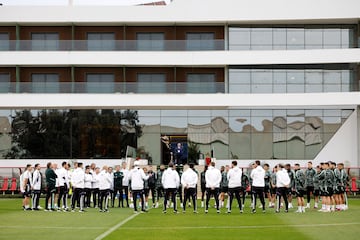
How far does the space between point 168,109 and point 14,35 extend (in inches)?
542

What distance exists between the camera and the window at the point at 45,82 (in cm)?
5312

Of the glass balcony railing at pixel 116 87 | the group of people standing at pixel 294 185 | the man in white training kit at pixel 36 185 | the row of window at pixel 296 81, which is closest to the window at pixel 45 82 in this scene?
the glass balcony railing at pixel 116 87

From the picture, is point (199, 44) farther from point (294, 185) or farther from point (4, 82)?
point (294, 185)

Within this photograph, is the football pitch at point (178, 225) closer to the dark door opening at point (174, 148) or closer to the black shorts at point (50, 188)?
the black shorts at point (50, 188)

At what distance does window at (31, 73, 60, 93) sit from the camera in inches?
2092

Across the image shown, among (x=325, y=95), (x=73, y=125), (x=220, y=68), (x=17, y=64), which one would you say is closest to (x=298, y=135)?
(x=325, y=95)

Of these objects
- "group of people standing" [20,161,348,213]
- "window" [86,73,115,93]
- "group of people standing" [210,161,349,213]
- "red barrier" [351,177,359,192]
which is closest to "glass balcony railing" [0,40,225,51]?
"window" [86,73,115,93]

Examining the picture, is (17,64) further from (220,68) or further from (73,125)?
(220,68)

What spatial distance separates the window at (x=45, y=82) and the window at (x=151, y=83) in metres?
Answer: 6.45

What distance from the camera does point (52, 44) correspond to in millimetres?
53750

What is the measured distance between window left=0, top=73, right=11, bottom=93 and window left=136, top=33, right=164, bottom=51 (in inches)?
418

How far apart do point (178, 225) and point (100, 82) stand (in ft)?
113

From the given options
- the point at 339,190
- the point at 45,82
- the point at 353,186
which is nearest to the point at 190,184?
the point at 339,190

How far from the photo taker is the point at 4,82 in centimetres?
5406
